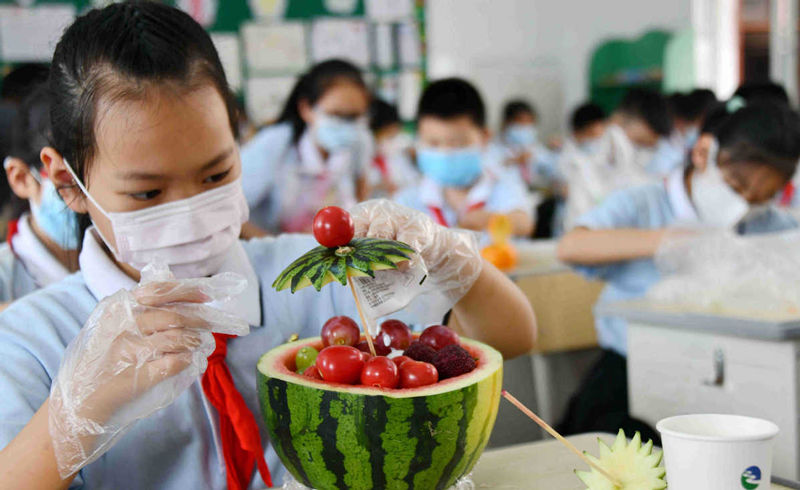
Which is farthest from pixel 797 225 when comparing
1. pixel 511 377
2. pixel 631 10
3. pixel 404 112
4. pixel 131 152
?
pixel 631 10

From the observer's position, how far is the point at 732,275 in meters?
2.06

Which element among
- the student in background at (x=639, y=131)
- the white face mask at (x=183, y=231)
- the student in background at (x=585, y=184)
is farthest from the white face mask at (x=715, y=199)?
Answer: the student in background at (x=639, y=131)

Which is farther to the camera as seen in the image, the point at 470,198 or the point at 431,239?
the point at 470,198

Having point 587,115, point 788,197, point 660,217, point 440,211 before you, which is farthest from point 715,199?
point 587,115

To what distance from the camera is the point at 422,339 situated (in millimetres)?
980

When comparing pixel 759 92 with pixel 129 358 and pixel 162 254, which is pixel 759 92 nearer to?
pixel 162 254

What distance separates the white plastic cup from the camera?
0.78m

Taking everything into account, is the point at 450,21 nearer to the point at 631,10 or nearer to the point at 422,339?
the point at 631,10

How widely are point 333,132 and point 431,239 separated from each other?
258 centimetres

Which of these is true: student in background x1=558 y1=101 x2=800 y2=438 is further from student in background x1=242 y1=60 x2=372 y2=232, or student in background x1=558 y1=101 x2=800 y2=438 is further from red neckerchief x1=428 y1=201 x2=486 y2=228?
student in background x1=242 y1=60 x2=372 y2=232

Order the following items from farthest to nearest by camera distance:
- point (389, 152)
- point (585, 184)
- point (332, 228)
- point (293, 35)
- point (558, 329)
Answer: point (389, 152), point (585, 184), point (293, 35), point (558, 329), point (332, 228)

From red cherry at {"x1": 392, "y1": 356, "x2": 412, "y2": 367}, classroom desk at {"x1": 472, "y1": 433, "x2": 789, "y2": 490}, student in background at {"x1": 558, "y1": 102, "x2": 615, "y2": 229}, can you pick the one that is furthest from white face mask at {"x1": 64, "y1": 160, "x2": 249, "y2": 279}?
student in background at {"x1": 558, "y1": 102, "x2": 615, "y2": 229}

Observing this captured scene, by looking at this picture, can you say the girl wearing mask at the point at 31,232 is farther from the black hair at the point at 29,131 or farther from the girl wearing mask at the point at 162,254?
the girl wearing mask at the point at 162,254

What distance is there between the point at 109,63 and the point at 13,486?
579 mm
